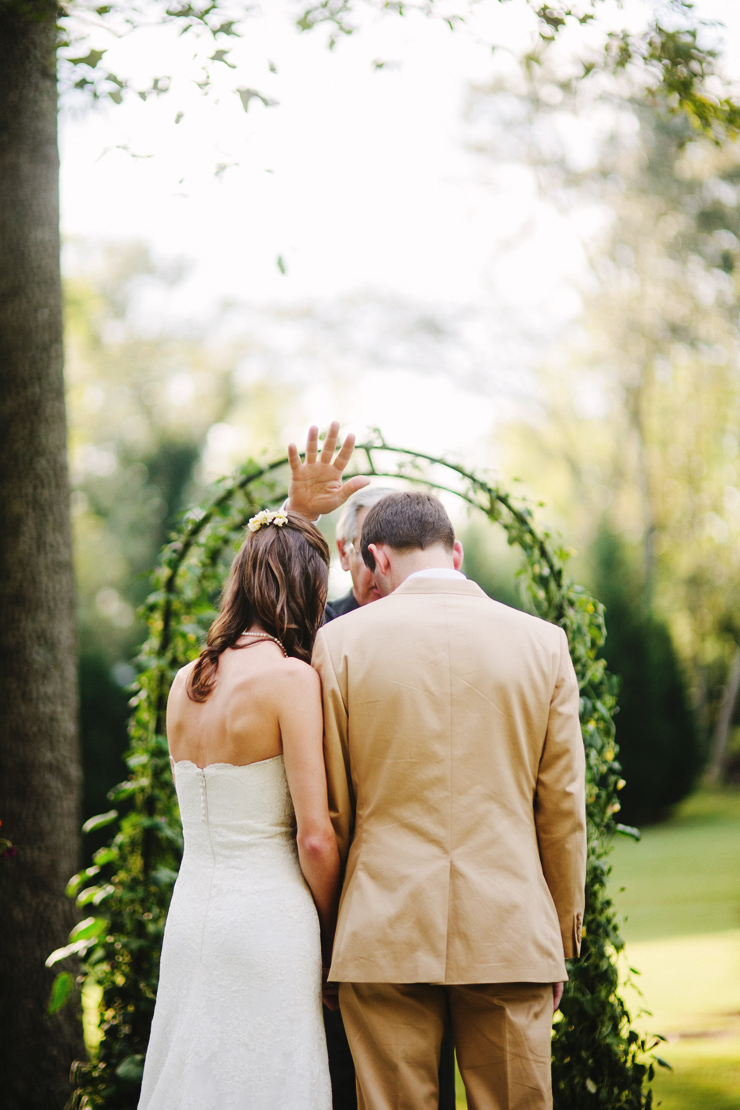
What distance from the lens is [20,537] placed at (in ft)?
12.2

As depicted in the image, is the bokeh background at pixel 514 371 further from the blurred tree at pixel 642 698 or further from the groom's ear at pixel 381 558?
the groom's ear at pixel 381 558

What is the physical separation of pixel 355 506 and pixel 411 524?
3.68 feet

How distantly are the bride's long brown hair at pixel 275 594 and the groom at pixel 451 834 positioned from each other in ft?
0.37

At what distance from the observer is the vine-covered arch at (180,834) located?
3.17 m

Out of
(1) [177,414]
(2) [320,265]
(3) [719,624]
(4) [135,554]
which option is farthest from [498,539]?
(1) [177,414]

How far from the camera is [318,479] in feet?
9.86

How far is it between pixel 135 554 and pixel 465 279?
32.2 ft

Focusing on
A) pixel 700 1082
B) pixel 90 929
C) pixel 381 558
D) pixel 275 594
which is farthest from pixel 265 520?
pixel 700 1082

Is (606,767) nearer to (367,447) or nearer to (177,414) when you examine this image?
(367,447)

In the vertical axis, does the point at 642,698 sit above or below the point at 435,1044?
below

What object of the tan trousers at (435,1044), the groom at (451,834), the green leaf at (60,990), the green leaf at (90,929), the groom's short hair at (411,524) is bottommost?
the green leaf at (60,990)

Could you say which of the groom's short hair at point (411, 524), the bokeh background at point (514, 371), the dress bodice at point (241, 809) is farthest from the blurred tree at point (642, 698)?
the dress bodice at point (241, 809)

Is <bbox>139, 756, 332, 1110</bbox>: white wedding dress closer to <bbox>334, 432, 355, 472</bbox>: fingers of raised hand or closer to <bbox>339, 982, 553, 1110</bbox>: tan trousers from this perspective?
<bbox>339, 982, 553, 1110</bbox>: tan trousers

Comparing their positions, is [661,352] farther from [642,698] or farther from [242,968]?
[242,968]
